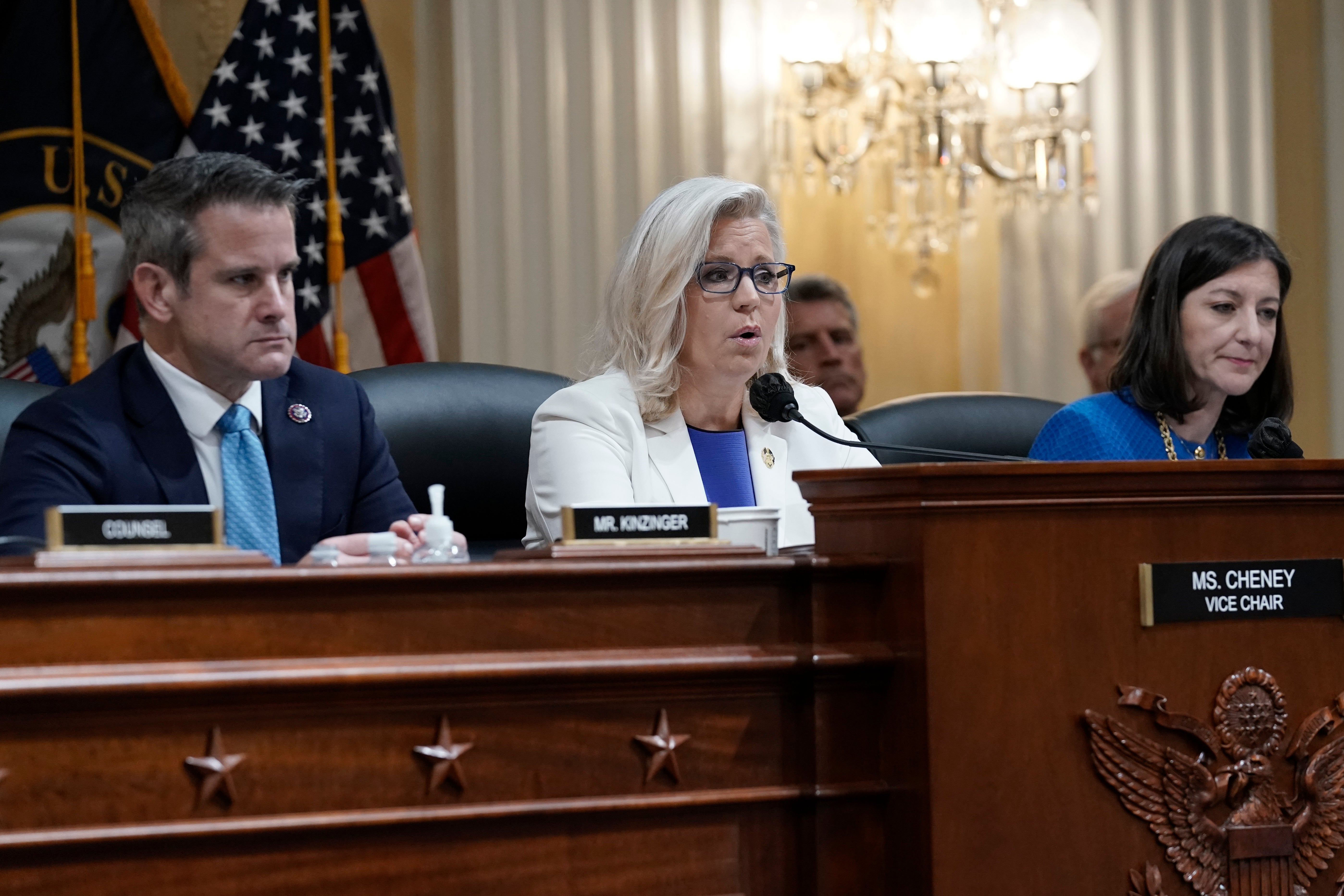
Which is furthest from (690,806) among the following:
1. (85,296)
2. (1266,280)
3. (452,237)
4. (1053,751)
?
(452,237)

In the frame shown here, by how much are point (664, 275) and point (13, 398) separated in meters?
1.05

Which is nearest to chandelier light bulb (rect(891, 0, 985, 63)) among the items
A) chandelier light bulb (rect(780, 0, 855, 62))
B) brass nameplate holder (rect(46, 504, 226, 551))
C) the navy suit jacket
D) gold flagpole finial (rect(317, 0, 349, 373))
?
chandelier light bulb (rect(780, 0, 855, 62))

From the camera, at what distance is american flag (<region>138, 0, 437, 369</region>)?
380 cm

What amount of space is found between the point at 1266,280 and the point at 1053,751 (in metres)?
1.38

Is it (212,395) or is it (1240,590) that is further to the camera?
(212,395)

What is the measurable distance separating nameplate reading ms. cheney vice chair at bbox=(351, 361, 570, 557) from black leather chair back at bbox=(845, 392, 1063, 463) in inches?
30.1

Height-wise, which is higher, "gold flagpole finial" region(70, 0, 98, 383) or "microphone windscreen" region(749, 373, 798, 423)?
"gold flagpole finial" region(70, 0, 98, 383)

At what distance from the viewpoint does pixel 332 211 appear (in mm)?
3758

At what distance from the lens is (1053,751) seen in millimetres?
1437

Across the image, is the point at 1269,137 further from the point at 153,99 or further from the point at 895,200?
the point at 153,99

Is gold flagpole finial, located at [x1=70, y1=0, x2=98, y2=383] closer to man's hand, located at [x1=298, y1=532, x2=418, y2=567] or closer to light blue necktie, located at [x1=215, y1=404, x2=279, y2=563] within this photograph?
light blue necktie, located at [x1=215, y1=404, x2=279, y2=563]

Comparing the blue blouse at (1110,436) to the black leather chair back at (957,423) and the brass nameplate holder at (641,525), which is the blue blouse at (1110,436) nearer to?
the black leather chair back at (957,423)

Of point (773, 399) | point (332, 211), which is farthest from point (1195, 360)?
point (332, 211)

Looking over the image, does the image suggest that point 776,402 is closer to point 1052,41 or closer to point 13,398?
point 13,398
